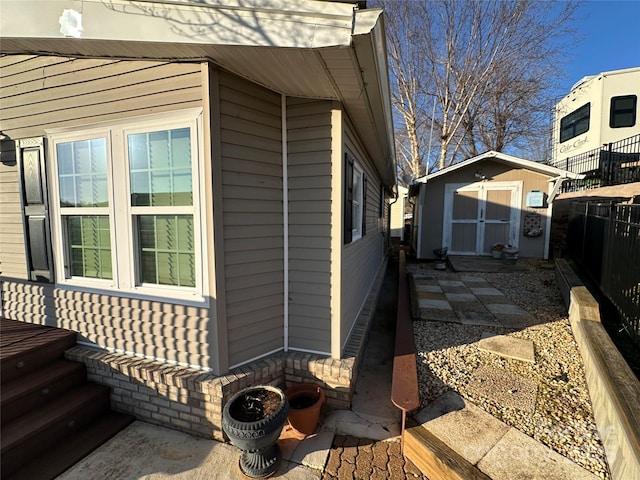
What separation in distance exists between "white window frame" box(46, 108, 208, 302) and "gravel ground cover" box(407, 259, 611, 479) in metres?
2.42

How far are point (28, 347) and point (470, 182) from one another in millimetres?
9609

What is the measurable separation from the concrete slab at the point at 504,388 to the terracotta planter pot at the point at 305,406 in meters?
1.36

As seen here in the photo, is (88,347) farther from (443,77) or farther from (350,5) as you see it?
(443,77)

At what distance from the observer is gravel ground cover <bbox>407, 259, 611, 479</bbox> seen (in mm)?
2146

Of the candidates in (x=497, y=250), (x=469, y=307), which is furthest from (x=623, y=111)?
(x=469, y=307)

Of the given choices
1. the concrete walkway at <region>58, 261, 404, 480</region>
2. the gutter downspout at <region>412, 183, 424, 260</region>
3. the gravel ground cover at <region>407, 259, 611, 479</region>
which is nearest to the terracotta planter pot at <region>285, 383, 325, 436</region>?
the concrete walkway at <region>58, 261, 404, 480</region>

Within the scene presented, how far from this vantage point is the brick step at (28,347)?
8.50ft

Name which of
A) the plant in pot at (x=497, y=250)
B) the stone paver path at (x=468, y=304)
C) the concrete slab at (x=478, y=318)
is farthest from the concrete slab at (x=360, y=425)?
the plant in pot at (x=497, y=250)

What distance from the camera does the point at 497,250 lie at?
852 cm

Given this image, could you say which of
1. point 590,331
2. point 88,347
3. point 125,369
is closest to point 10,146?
point 88,347

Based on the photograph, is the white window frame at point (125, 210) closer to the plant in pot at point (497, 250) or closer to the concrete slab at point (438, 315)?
the concrete slab at point (438, 315)

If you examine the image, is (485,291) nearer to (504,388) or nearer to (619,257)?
(619,257)

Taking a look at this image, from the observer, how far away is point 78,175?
298cm

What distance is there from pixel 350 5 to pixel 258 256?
1.91 m
